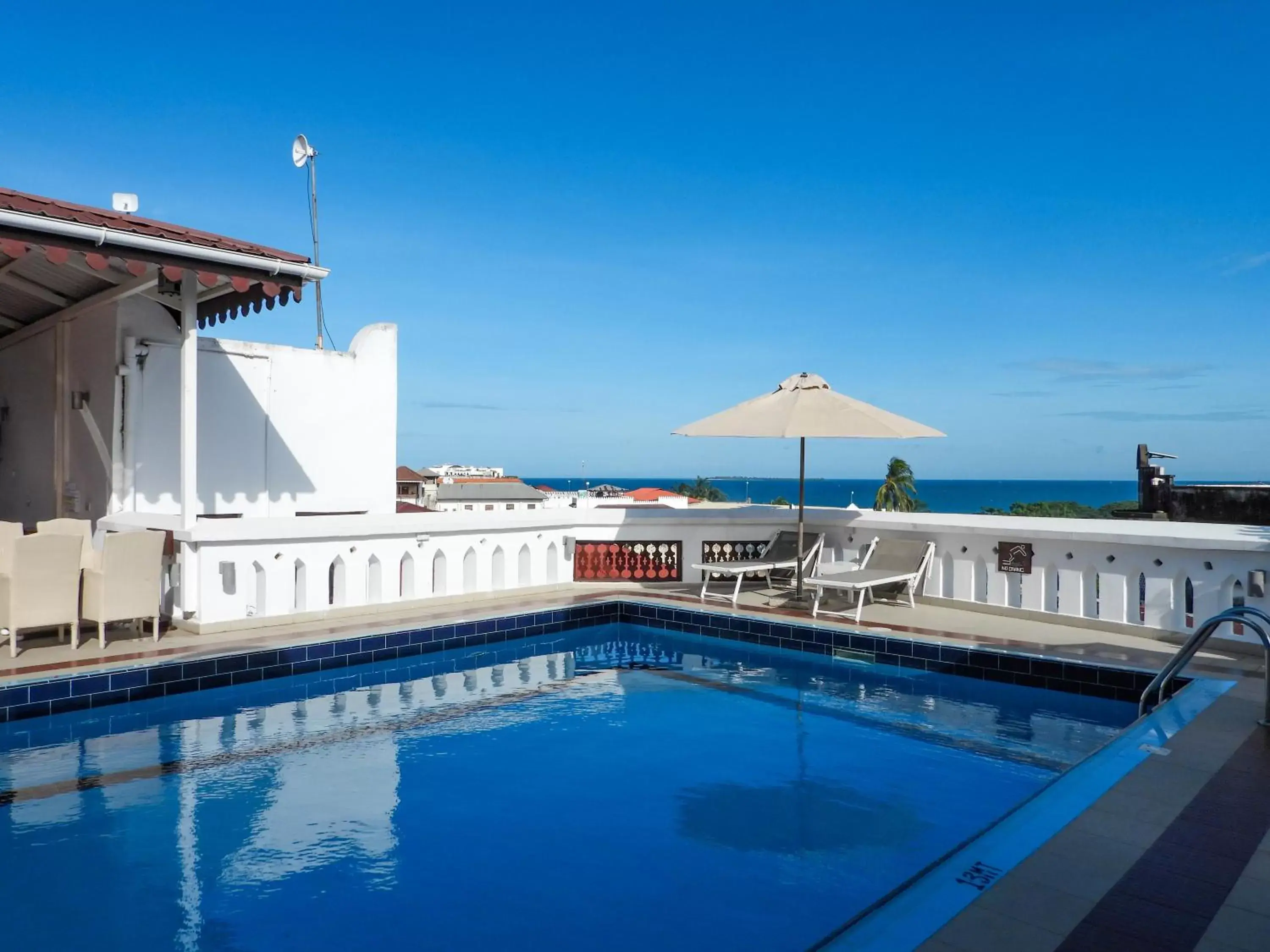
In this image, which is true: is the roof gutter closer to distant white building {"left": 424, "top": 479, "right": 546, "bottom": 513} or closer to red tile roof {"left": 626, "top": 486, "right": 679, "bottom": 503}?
red tile roof {"left": 626, "top": 486, "right": 679, "bottom": 503}

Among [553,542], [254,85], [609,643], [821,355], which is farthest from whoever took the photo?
Answer: [821,355]

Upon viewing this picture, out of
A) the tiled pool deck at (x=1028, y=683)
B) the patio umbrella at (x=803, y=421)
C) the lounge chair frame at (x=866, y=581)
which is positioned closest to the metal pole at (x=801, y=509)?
the patio umbrella at (x=803, y=421)

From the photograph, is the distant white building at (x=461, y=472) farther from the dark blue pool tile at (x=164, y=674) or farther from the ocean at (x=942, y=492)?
the dark blue pool tile at (x=164, y=674)

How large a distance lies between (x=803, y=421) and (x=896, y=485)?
134 feet

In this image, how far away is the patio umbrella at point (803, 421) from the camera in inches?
310

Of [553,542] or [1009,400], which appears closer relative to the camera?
[553,542]

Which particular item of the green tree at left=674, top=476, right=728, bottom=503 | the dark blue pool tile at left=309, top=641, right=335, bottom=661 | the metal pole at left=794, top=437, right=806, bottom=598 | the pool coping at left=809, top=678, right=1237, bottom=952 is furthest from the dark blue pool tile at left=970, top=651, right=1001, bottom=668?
the green tree at left=674, top=476, right=728, bottom=503

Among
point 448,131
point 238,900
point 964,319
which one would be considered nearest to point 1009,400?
point 964,319

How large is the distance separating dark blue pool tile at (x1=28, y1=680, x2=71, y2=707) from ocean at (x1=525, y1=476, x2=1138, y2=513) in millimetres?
93010

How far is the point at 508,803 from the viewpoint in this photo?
4.22 metres

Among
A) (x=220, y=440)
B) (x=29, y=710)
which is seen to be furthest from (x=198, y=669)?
(x=220, y=440)

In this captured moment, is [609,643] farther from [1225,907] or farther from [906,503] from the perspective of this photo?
[906,503]

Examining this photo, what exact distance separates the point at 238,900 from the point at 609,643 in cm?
517

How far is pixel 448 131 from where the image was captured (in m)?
18.7
